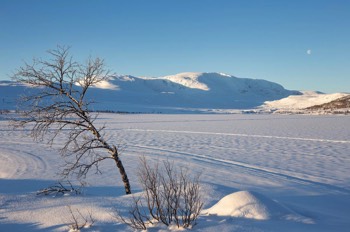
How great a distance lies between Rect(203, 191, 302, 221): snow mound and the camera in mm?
4070

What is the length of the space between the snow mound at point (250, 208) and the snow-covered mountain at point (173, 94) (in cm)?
3626

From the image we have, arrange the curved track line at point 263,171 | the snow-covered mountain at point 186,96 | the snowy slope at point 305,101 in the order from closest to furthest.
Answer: the curved track line at point 263,171, the snow-covered mountain at point 186,96, the snowy slope at point 305,101

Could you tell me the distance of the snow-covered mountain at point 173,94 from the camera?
74125mm

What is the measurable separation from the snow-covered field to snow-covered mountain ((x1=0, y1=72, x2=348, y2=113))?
1912 centimetres

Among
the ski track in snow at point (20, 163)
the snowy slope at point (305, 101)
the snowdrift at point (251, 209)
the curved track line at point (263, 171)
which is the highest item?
the snowy slope at point (305, 101)

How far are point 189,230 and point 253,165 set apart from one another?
22.9 ft

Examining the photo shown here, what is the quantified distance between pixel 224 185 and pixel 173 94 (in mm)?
110755

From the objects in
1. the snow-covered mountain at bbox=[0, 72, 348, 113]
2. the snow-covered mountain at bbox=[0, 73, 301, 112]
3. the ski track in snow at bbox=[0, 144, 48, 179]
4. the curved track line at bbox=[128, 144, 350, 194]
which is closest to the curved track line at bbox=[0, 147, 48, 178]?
the ski track in snow at bbox=[0, 144, 48, 179]

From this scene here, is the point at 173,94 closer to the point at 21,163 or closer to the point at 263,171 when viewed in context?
the point at 21,163

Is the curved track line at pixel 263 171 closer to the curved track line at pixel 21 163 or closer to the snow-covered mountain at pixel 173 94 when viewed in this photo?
the curved track line at pixel 21 163

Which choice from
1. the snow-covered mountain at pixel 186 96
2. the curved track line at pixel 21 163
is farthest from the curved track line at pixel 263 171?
the snow-covered mountain at pixel 186 96

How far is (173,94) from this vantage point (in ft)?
388

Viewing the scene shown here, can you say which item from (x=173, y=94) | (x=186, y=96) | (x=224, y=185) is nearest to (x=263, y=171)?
(x=224, y=185)

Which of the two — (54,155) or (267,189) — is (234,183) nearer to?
(267,189)
